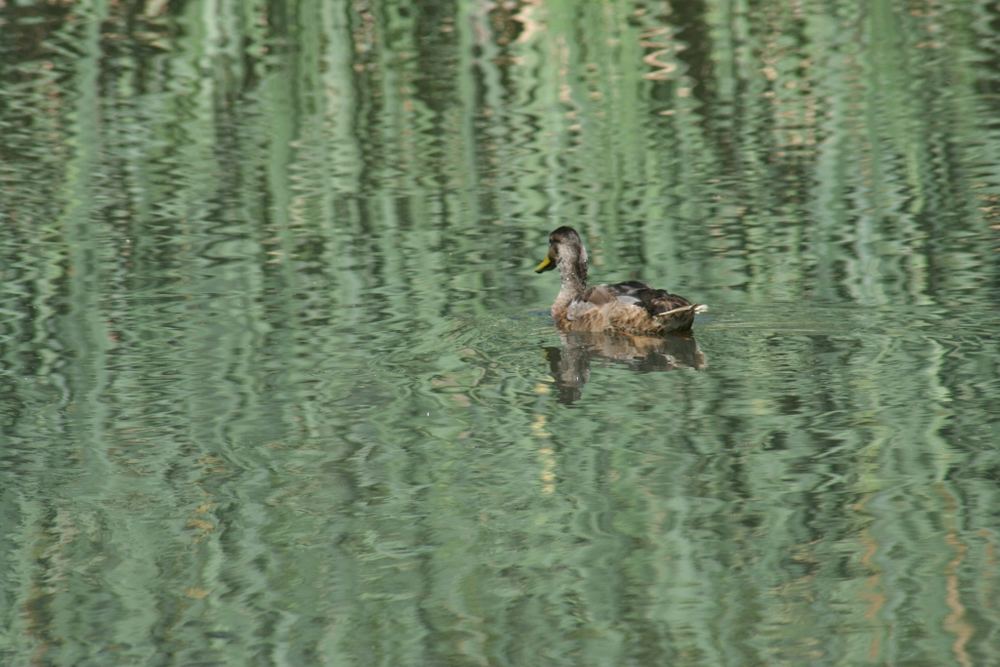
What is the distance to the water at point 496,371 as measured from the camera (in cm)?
575

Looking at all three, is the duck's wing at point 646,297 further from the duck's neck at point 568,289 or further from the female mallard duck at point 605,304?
the duck's neck at point 568,289

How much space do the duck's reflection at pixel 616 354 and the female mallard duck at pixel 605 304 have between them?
0.06 metres

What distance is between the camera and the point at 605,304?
31.5ft

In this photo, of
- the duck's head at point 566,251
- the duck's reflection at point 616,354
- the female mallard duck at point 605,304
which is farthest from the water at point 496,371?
the duck's head at point 566,251

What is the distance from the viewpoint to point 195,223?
487 inches

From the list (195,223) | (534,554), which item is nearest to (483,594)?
(534,554)

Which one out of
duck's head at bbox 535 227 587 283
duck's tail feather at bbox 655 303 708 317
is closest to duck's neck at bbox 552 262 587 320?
duck's head at bbox 535 227 587 283

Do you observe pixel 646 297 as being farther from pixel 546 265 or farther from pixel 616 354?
pixel 546 265

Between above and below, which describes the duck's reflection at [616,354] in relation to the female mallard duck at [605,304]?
below

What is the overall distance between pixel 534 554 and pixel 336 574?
0.59 meters

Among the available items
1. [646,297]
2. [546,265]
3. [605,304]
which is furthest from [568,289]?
[646,297]

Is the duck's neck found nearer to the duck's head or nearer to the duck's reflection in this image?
the duck's head

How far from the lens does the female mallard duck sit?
361 inches

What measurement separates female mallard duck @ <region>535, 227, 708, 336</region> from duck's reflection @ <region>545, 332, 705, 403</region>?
59mm
